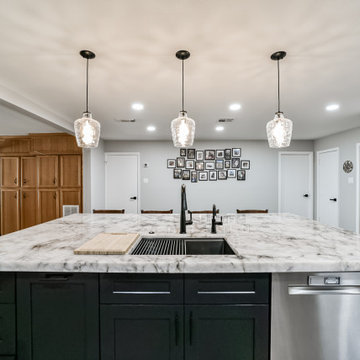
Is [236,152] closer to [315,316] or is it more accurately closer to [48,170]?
[48,170]

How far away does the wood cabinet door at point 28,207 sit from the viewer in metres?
4.68

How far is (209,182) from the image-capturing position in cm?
548

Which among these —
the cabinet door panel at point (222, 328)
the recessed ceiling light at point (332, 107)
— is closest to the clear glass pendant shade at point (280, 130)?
the cabinet door panel at point (222, 328)

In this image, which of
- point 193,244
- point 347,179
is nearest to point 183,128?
point 193,244

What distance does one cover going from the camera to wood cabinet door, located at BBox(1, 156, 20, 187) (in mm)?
4707

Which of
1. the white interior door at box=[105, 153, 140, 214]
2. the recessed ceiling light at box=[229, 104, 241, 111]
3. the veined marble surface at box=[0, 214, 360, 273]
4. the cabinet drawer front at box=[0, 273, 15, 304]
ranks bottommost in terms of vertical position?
the cabinet drawer front at box=[0, 273, 15, 304]

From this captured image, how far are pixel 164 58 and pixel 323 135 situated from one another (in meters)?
4.67

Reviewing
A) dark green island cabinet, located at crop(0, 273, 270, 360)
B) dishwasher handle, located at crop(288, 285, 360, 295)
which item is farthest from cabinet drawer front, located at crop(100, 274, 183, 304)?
dishwasher handle, located at crop(288, 285, 360, 295)

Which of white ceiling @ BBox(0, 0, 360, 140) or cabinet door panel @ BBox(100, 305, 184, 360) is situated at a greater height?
white ceiling @ BBox(0, 0, 360, 140)

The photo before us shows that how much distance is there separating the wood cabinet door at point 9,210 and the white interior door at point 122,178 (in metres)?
1.93

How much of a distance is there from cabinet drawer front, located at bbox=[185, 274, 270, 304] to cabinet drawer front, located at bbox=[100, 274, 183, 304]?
0.06 m

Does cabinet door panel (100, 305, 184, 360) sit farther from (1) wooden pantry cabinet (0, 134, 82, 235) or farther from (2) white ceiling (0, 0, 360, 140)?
(1) wooden pantry cabinet (0, 134, 82, 235)

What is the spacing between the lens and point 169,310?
1.08 meters

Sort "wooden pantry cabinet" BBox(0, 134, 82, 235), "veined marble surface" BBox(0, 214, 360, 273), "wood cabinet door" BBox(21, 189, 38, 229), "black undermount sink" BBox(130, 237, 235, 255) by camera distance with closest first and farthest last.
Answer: "veined marble surface" BBox(0, 214, 360, 273) → "black undermount sink" BBox(130, 237, 235, 255) → "wooden pantry cabinet" BBox(0, 134, 82, 235) → "wood cabinet door" BBox(21, 189, 38, 229)
